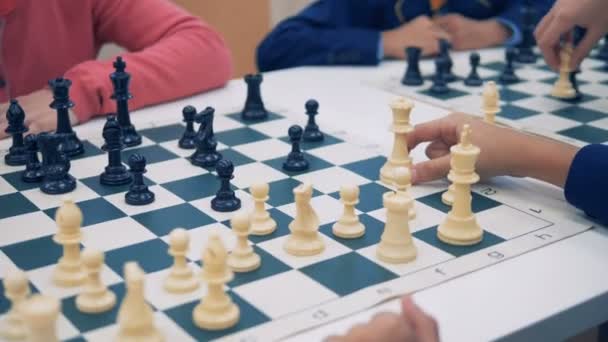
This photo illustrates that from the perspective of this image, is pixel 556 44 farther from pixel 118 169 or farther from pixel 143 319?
pixel 143 319

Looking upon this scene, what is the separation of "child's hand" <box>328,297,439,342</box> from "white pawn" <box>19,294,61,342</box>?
28 cm

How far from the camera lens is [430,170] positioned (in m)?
1.37

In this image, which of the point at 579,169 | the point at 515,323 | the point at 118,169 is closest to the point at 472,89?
the point at 579,169

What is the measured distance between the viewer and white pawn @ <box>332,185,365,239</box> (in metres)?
1.16

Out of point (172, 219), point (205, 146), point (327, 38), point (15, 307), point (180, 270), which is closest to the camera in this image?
point (15, 307)

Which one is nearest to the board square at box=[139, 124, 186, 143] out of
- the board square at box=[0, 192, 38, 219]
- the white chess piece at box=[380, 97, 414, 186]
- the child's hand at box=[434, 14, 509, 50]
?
the board square at box=[0, 192, 38, 219]

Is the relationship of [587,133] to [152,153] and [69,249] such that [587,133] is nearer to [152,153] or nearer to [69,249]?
[152,153]

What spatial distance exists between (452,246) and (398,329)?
33 cm

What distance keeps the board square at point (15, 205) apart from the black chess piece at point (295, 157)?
43 centimetres

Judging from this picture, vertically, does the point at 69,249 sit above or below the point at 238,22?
above

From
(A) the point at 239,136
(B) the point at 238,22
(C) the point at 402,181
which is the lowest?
(B) the point at 238,22

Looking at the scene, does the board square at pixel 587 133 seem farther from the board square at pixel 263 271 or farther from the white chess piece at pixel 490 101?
the board square at pixel 263 271

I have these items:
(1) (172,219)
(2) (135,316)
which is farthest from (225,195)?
(2) (135,316)

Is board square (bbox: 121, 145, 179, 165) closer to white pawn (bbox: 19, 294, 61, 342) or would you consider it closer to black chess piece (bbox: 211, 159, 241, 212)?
black chess piece (bbox: 211, 159, 241, 212)
